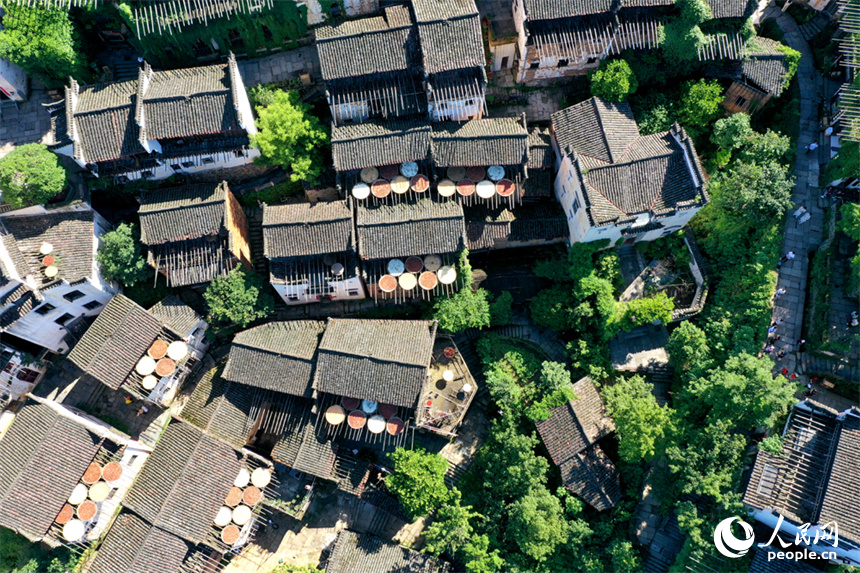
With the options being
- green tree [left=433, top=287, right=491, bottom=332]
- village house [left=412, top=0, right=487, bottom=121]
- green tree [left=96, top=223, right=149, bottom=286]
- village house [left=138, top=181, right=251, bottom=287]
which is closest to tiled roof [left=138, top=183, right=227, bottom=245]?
village house [left=138, top=181, right=251, bottom=287]

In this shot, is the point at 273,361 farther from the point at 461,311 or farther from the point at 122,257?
the point at 461,311

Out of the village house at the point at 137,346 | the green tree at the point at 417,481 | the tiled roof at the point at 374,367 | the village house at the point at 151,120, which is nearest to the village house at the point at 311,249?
the tiled roof at the point at 374,367

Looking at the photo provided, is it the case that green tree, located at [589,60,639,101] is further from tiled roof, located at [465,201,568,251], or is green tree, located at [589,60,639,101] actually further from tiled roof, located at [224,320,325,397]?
tiled roof, located at [224,320,325,397]

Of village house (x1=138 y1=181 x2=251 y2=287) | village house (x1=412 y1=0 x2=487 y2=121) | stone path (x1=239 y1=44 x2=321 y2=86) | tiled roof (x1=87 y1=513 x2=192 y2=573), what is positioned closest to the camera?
tiled roof (x1=87 y1=513 x2=192 y2=573)

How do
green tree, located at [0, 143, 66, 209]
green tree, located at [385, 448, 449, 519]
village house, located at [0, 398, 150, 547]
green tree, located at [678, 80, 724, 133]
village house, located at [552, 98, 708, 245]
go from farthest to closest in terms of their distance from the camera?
green tree, located at [678, 80, 724, 133]
green tree, located at [385, 448, 449, 519]
village house, located at [552, 98, 708, 245]
green tree, located at [0, 143, 66, 209]
village house, located at [0, 398, 150, 547]

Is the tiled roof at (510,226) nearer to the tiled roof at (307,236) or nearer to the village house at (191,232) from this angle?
the tiled roof at (307,236)
